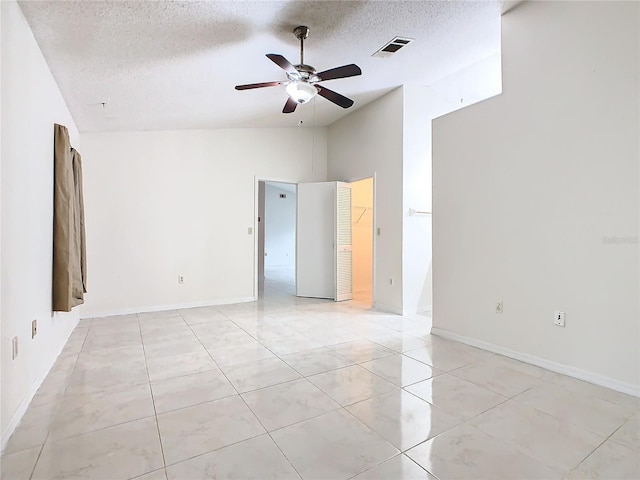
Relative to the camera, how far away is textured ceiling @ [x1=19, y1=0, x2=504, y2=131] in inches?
88.7

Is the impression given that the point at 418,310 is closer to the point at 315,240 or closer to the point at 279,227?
the point at 315,240

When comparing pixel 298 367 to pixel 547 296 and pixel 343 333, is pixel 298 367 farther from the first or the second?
pixel 547 296

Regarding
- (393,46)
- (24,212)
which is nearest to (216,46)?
(393,46)

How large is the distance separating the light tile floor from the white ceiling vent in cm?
289

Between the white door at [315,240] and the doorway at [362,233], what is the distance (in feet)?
3.88

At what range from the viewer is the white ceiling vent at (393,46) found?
316 centimetres

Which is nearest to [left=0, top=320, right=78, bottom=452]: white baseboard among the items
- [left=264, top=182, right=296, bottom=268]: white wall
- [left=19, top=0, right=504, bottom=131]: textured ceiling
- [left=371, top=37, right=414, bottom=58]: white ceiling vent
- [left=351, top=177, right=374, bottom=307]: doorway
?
[left=19, top=0, right=504, bottom=131]: textured ceiling

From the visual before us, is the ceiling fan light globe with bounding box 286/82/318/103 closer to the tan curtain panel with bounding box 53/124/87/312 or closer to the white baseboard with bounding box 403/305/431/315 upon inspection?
the tan curtain panel with bounding box 53/124/87/312

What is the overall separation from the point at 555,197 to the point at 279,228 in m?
9.59

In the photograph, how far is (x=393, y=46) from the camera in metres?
3.27

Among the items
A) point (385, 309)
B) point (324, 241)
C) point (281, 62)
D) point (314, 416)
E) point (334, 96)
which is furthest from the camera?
point (324, 241)

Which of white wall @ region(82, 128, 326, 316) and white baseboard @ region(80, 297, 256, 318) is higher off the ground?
white wall @ region(82, 128, 326, 316)

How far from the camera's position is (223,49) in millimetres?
2797

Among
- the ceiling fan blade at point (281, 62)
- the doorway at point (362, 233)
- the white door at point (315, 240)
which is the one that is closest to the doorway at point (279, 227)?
the doorway at point (362, 233)
